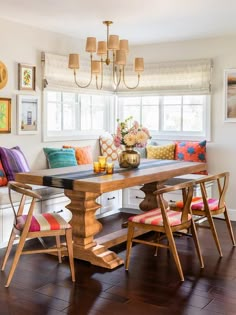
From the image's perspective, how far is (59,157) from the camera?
5227 mm

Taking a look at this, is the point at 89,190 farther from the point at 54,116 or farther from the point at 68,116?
the point at 68,116

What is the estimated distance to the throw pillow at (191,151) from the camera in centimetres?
564

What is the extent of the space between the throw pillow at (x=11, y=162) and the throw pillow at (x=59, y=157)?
1.94 ft

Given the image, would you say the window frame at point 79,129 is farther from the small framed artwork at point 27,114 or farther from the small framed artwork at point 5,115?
the small framed artwork at point 5,115

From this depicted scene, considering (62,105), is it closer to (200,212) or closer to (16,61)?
(16,61)

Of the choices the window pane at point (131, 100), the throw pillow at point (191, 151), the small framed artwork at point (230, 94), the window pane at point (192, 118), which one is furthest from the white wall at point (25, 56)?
the small framed artwork at point (230, 94)

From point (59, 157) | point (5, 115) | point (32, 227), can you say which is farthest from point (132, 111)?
point (32, 227)

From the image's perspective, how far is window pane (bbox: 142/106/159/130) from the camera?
6.31 metres

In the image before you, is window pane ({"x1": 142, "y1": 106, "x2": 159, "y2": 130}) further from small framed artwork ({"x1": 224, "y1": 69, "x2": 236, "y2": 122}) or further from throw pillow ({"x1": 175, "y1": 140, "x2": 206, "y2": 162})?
small framed artwork ({"x1": 224, "y1": 69, "x2": 236, "y2": 122})

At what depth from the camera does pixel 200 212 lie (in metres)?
4.10

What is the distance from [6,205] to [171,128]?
2883 millimetres

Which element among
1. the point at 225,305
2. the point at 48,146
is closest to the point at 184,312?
the point at 225,305

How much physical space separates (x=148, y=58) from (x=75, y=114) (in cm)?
131

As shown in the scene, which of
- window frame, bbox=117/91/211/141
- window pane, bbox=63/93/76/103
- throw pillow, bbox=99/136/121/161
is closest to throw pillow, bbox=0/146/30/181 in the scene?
window pane, bbox=63/93/76/103
